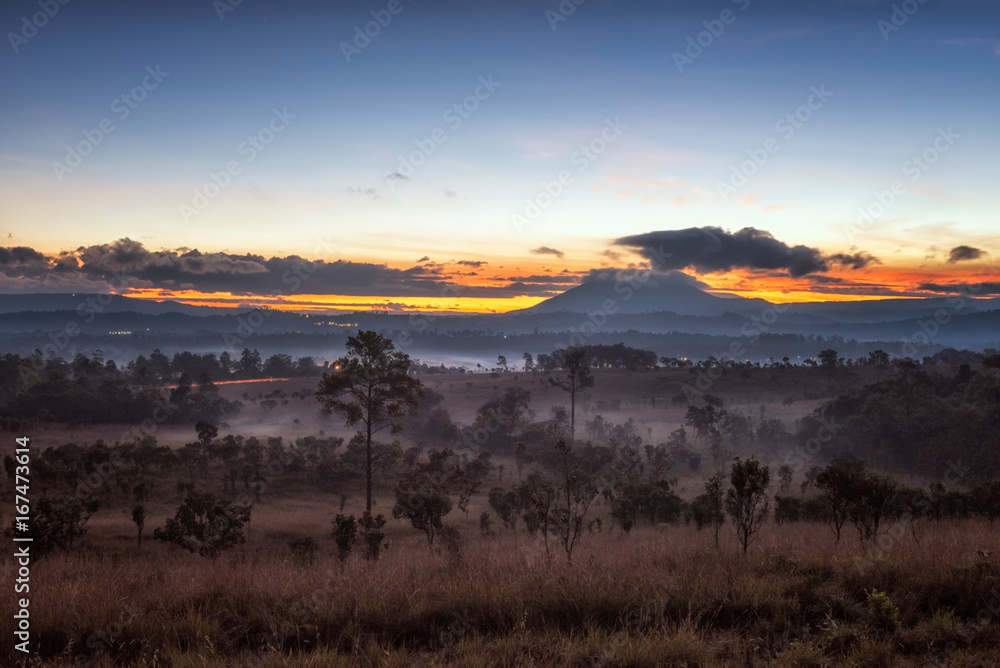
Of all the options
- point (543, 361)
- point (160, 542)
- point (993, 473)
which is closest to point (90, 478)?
point (160, 542)

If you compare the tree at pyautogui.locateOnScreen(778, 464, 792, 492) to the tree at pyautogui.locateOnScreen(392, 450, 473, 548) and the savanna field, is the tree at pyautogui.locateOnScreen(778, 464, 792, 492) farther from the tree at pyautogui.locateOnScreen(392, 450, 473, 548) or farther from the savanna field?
the savanna field

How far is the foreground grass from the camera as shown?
18.9 feet

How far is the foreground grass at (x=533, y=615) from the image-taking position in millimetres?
5762

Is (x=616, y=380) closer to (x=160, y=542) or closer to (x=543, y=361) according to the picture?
(x=543, y=361)

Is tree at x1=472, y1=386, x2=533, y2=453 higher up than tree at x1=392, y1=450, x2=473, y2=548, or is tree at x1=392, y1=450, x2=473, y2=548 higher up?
tree at x1=392, y1=450, x2=473, y2=548

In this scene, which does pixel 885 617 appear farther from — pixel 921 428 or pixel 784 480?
pixel 921 428

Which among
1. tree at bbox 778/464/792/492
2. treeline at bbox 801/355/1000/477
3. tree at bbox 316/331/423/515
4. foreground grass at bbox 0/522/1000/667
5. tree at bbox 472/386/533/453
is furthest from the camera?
tree at bbox 472/386/533/453

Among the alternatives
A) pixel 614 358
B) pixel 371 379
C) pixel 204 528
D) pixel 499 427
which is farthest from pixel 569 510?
pixel 614 358

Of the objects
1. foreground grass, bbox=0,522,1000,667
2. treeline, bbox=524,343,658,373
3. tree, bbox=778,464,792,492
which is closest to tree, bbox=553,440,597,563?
foreground grass, bbox=0,522,1000,667

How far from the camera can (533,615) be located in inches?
267

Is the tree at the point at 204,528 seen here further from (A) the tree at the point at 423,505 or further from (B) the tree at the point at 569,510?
(B) the tree at the point at 569,510

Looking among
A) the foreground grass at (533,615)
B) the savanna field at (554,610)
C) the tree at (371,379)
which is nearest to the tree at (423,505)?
the tree at (371,379)

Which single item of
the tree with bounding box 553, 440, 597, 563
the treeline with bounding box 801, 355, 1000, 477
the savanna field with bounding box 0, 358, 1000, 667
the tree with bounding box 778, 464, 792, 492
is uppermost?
the savanna field with bounding box 0, 358, 1000, 667

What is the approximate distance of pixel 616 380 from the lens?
12762 centimetres
